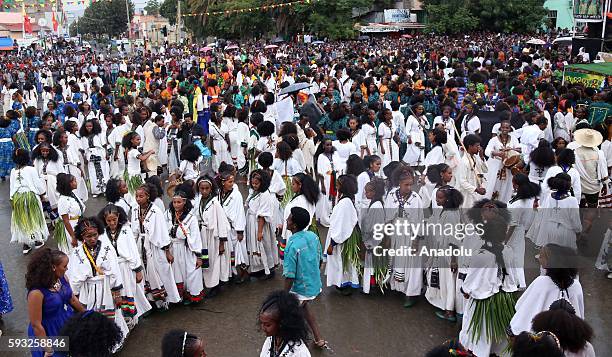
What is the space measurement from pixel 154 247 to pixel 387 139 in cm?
500

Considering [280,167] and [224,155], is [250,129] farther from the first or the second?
[280,167]

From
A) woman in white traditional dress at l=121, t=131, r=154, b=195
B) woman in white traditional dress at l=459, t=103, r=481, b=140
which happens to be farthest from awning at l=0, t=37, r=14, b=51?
woman in white traditional dress at l=459, t=103, r=481, b=140

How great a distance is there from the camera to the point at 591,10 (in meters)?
19.4

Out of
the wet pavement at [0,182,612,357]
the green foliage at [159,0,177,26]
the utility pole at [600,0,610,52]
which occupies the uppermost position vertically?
the green foliage at [159,0,177,26]

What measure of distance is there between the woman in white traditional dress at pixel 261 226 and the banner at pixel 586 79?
8856 mm

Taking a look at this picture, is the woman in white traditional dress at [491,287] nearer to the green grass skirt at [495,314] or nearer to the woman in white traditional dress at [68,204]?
the green grass skirt at [495,314]

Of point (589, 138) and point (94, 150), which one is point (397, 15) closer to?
point (94, 150)

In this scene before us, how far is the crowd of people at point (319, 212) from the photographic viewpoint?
4379mm

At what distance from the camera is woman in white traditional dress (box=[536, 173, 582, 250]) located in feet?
20.0

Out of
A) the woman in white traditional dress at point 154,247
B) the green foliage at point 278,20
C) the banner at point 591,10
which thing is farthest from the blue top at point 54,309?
the green foliage at point 278,20

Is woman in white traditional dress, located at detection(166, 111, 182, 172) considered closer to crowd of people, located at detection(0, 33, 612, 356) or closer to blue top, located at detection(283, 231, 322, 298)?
crowd of people, located at detection(0, 33, 612, 356)

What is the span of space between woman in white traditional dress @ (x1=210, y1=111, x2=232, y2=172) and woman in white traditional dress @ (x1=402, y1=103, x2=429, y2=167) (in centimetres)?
349

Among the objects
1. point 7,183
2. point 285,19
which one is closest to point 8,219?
point 7,183

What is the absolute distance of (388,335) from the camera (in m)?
5.65
